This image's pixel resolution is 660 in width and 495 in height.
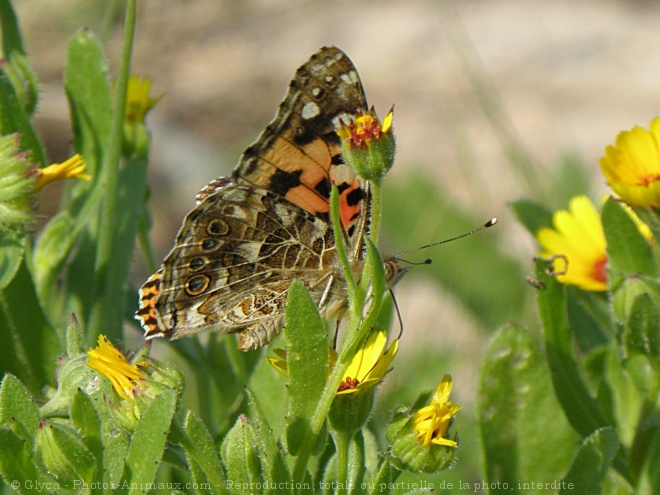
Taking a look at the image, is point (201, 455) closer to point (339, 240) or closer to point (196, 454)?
point (196, 454)

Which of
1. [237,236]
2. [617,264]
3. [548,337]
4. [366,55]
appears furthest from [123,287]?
[366,55]

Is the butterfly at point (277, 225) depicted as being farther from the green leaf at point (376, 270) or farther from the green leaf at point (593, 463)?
the green leaf at point (376, 270)

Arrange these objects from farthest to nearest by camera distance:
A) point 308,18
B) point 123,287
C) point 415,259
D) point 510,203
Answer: point 308,18, point 415,259, point 510,203, point 123,287

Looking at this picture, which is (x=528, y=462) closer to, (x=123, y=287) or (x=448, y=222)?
(x=123, y=287)

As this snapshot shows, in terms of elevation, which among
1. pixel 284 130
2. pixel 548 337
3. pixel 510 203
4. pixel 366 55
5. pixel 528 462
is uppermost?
pixel 366 55

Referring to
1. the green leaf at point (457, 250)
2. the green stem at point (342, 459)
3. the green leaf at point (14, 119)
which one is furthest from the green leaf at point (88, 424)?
the green leaf at point (457, 250)

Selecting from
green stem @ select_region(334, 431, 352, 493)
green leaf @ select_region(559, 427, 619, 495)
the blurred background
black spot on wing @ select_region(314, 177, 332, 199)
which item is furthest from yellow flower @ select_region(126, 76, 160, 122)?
the blurred background
